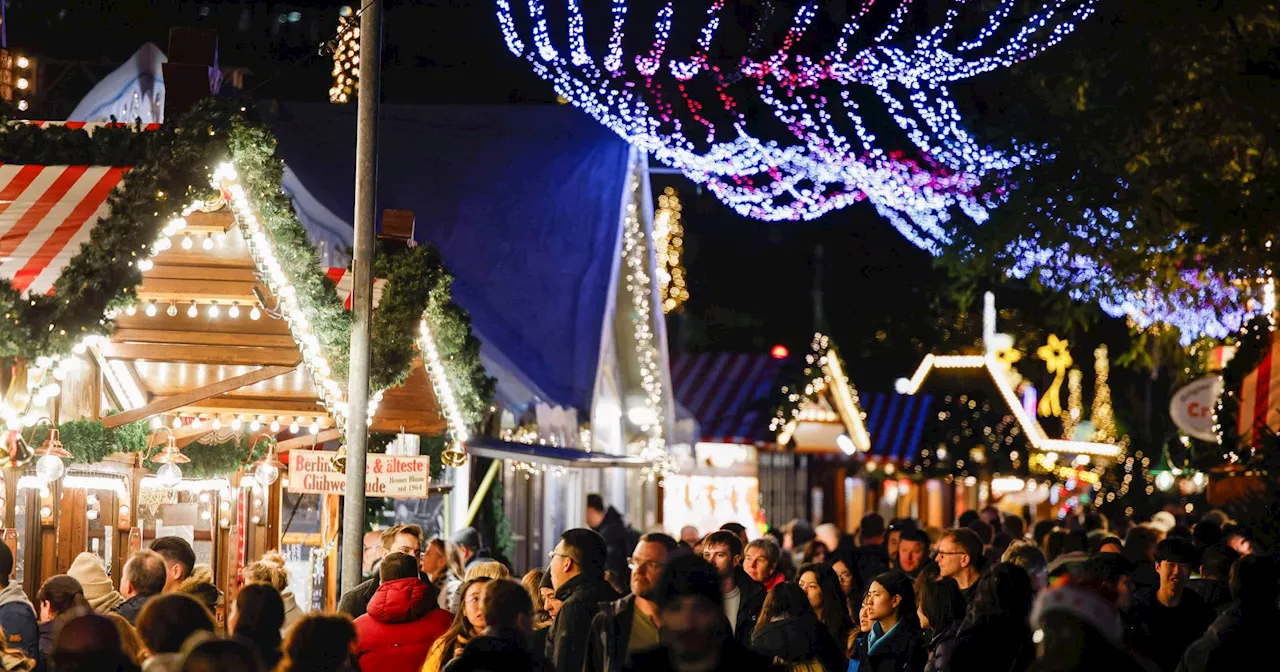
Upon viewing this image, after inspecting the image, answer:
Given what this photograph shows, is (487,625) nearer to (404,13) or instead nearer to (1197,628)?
(1197,628)

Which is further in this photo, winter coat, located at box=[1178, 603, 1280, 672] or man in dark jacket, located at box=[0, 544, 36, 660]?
man in dark jacket, located at box=[0, 544, 36, 660]

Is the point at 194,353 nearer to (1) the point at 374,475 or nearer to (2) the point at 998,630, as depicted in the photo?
(1) the point at 374,475

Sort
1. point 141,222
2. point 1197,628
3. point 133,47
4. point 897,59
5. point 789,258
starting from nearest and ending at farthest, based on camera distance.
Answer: point 141,222, point 1197,628, point 897,59, point 133,47, point 789,258

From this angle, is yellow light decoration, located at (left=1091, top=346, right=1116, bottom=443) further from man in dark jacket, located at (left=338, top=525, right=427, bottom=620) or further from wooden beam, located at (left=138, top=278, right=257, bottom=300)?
wooden beam, located at (left=138, top=278, right=257, bottom=300)

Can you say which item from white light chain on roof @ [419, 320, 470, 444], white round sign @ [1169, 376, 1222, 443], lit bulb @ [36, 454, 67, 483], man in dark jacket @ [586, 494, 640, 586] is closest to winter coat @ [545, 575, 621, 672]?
lit bulb @ [36, 454, 67, 483]

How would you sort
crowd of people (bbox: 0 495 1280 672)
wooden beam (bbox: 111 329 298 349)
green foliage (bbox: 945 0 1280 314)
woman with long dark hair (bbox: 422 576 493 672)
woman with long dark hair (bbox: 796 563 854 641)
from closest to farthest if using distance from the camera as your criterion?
crowd of people (bbox: 0 495 1280 672)
woman with long dark hair (bbox: 422 576 493 672)
woman with long dark hair (bbox: 796 563 854 641)
wooden beam (bbox: 111 329 298 349)
green foliage (bbox: 945 0 1280 314)

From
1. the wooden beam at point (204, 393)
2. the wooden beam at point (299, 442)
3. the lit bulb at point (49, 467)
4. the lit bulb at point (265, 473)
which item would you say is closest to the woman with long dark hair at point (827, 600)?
the wooden beam at point (204, 393)

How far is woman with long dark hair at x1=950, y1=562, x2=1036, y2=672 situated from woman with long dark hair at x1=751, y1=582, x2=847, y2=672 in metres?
1.37

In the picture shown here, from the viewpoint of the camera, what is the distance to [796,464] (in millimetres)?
45781

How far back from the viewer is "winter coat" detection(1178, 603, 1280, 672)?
754 centimetres

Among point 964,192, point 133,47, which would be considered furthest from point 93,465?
point 133,47

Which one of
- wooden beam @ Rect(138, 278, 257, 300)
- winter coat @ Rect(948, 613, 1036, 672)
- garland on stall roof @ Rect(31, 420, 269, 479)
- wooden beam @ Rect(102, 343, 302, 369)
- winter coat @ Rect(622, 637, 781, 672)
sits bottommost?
winter coat @ Rect(948, 613, 1036, 672)

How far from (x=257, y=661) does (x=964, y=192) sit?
12170 mm

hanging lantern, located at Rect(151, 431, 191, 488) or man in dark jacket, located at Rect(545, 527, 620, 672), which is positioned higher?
hanging lantern, located at Rect(151, 431, 191, 488)
